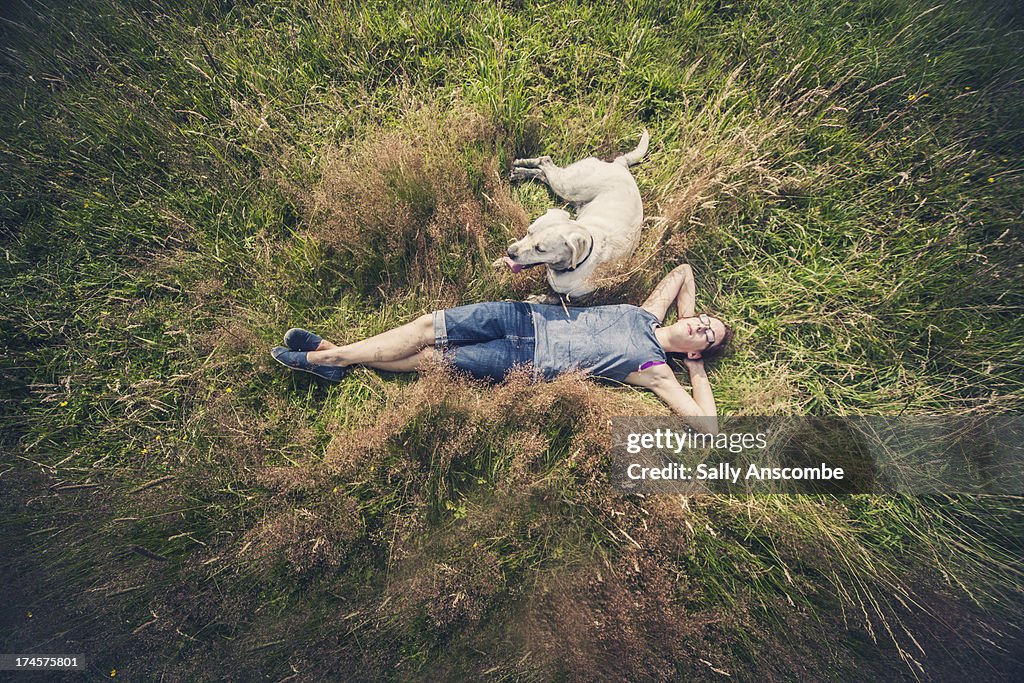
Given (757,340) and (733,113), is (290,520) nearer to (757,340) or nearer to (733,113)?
(757,340)

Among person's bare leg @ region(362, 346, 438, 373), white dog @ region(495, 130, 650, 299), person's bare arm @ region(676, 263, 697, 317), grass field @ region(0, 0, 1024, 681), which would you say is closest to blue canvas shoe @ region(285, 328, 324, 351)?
grass field @ region(0, 0, 1024, 681)

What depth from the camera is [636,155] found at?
3260mm

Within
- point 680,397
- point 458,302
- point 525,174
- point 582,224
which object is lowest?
point 680,397

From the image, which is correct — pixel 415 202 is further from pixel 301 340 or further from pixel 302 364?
pixel 302 364

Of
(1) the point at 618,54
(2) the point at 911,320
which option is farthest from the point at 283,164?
(2) the point at 911,320

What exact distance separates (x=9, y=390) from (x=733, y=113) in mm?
6247

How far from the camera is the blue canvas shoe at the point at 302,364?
2924mm

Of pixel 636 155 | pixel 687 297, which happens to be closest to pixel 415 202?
pixel 636 155

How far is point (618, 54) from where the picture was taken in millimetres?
3527

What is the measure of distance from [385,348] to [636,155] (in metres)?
2.59

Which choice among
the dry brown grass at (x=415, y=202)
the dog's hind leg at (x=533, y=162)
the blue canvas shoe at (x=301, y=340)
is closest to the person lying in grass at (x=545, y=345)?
the blue canvas shoe at (x=301, y=340)

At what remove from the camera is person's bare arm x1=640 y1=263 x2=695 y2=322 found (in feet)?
9.91

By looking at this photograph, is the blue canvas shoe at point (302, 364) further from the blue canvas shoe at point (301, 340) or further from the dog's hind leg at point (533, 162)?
the dog's hind leg at point (533, 162)

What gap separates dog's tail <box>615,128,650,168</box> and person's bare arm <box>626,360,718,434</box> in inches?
68.1
